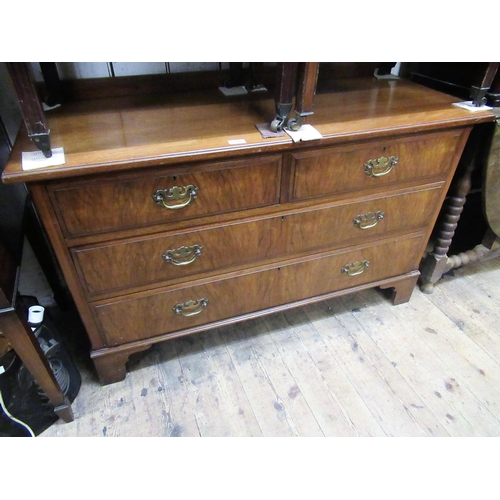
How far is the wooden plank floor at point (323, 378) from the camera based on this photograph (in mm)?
1277

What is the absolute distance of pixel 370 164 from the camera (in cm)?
117

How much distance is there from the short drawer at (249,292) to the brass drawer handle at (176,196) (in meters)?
0.32

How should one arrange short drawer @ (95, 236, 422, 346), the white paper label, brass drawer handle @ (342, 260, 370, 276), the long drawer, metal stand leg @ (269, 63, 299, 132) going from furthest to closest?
brass drawer handle @ (342, 260, 370, 276), short drawer @ (95, 236, 422, 346), the long drawer, metal stand leg @ (269, 63, 299, 132), the white paper label

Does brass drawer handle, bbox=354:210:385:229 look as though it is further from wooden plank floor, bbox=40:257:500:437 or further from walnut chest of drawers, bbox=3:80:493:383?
wooden plank floor, bbox=40:257:500:437

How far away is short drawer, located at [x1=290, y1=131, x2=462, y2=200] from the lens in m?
1.10

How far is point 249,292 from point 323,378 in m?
0.43

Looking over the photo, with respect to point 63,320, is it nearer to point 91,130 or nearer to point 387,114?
point 91,130

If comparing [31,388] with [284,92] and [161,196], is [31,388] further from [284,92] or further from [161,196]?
[284,92]

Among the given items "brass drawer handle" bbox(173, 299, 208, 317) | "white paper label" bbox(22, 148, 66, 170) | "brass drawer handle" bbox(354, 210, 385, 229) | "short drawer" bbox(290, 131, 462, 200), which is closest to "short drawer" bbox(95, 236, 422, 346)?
"brass drawer handle" bbox(173, 299, 208, 317)

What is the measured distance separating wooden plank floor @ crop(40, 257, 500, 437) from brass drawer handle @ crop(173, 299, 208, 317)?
28 centimetres

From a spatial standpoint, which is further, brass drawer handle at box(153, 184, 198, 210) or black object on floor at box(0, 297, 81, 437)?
black object on floor at box(0, 297, 81, 437)

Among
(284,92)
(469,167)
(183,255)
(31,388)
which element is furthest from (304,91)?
(31,388)

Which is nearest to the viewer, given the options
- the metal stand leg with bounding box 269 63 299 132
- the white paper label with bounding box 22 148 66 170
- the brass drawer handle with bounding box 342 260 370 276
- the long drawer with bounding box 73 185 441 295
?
the white paper label with bounding box 22 148 66 170

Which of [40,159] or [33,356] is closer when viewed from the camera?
[40,159]
